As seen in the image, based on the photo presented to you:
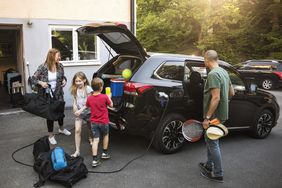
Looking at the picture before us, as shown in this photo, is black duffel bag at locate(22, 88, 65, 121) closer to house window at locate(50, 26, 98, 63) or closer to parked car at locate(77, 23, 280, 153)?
parked car at locate(77, 23, 280, 153)

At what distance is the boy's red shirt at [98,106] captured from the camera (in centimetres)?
424

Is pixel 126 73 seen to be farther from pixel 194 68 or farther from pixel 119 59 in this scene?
pixel 194 68

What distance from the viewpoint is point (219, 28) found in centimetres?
2211

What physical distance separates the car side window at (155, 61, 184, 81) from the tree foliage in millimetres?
17597

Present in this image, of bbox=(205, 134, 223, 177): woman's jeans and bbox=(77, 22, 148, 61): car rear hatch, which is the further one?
bbox=(77, 22, 148, 61): car rear hatch

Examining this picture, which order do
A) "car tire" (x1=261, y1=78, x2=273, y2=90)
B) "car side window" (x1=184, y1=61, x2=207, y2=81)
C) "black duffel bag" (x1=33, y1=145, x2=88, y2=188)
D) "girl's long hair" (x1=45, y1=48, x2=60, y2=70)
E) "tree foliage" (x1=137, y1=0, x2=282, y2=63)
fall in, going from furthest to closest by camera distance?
1. "tree foliage" (x1=137, y1=0, x2=282, y2=63)
2. "car tire" (x1=261, y1=78, x2=273, y2=90)
3. "girl's long hair" (x1=45, y1=48, x2=60, y2=70)
4. "car side window" (x1=184, y1=61, x2=207, y2=81)
5. "black duffel bag" (x1=33, y1=145, x2=88, y2=188)

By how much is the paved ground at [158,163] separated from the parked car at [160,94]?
1.27 feet

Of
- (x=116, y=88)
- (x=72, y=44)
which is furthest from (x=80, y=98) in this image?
(x=72, y=44)

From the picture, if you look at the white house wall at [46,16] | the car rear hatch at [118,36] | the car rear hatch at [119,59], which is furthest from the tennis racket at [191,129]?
the white house wall at [46,16]

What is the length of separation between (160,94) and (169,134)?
0.72 m

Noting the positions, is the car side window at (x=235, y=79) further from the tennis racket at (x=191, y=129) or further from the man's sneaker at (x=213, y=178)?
the man's sneaker at (x=213, y=178)

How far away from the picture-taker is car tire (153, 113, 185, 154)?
4.68 meters

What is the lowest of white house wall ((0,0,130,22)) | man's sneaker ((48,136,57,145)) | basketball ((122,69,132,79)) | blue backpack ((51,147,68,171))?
man's sneaker ((48,136,57,145))

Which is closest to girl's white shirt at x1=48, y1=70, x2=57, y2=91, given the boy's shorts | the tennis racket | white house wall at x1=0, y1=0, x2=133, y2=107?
the boy's shorts
